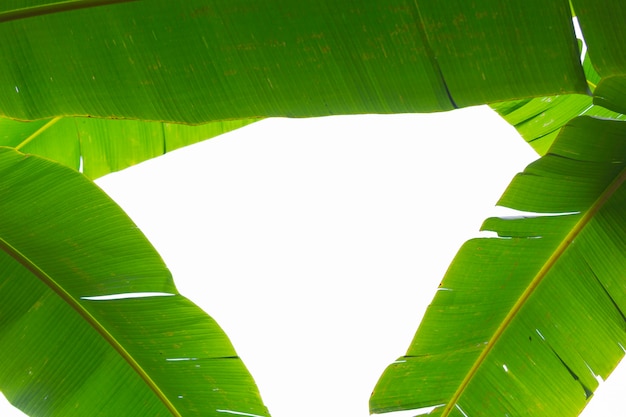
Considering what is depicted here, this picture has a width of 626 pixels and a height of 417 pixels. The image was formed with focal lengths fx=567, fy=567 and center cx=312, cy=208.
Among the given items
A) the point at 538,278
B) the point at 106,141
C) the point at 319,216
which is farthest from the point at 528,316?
the point at 319,216

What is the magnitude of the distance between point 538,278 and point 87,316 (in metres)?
0.76

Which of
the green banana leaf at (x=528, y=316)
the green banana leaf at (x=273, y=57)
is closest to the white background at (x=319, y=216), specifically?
the green banana leaf at (x=528, y=316)

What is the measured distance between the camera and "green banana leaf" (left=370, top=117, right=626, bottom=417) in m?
0.93

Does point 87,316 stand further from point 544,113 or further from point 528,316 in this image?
point 544,113

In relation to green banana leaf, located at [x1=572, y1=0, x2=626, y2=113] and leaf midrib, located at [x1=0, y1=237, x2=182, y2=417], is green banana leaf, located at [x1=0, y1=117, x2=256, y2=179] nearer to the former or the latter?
leaf midrib, located at [x1=0, y1=237, x2=182, y2=417]

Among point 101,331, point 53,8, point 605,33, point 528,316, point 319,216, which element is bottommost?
point 528,316

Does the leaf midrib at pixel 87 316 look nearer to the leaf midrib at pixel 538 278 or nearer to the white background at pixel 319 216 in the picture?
the leaf midrib at pixel 538 278

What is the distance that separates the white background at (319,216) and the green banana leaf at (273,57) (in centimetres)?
117

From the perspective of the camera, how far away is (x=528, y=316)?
0.96 meters

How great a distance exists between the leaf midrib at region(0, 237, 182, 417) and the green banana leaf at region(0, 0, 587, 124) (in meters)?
0.31

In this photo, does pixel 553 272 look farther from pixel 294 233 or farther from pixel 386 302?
pixel 294 233

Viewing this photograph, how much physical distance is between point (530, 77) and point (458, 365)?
53 cm

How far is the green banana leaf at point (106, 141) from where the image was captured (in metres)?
1.29

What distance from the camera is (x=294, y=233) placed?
79.5 inches
